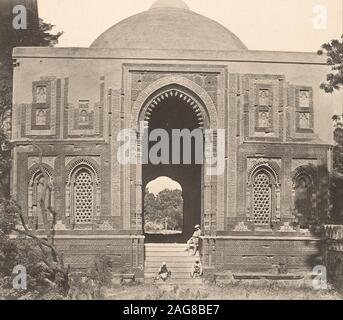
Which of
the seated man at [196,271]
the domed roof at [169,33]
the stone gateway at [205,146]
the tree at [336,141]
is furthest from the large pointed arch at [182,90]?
the seated man at [196,271]

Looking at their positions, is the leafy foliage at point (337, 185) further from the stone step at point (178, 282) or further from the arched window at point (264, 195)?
the stone step at point (178, 282)

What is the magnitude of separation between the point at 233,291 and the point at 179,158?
428 inches

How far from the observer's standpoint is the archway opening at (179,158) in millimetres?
27141

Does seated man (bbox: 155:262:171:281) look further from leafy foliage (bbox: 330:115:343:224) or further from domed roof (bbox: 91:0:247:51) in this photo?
domed roof (bbox: 91:0:247:51)

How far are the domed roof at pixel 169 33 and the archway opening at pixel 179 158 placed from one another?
7.83ft

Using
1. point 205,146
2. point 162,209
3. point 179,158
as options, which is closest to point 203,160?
point 205,146

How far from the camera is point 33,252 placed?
19141 millimetres

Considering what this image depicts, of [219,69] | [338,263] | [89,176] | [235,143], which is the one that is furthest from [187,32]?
[338,263]

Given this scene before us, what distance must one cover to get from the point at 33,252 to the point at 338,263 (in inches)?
374

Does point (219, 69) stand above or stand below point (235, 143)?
above
